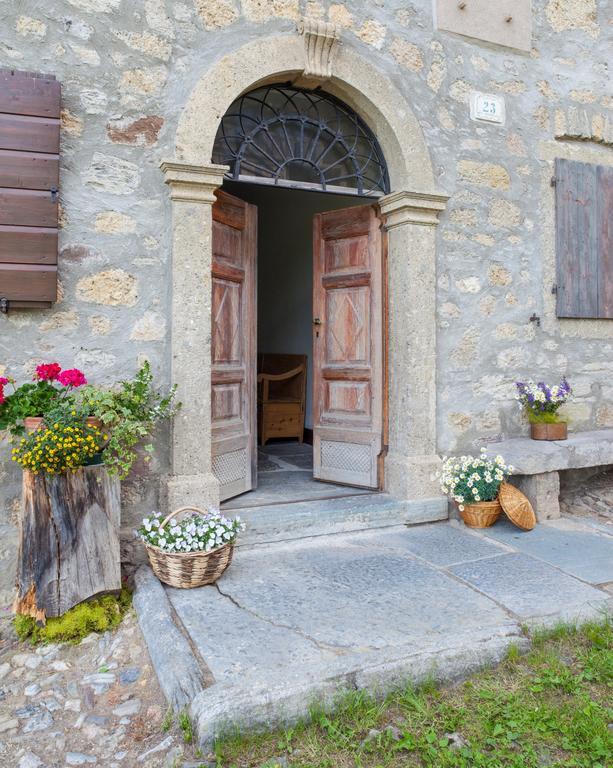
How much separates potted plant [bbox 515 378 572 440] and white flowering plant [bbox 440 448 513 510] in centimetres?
59

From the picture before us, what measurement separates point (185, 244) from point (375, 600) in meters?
2.18

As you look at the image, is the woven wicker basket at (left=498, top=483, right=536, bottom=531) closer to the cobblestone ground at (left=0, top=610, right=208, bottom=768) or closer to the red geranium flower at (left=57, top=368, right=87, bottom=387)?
the cobblestone ground at (left=0, top=610, right=208, bottom=768)

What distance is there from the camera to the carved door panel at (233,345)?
392 centimetres

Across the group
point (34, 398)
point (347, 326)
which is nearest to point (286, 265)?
point (347, 326)

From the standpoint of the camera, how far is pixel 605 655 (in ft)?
7.91

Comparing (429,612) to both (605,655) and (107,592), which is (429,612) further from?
(107,592)

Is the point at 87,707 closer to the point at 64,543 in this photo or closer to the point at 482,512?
the point at 64,543

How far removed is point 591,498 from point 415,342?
6.86ft

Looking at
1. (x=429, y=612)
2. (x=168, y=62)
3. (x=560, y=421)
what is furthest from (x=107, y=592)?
(x=560, y=421)

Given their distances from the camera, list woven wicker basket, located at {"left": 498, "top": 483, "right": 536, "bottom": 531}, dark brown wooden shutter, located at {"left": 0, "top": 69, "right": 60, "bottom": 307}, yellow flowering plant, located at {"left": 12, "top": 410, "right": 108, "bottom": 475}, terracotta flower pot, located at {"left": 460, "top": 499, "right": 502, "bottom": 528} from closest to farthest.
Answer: yellow flowering plant, located at {"left": 12, "top": 410, "right": 108, "bottom": 475} → dark brown wooden shutter, located at {"left": 0, "top": 69, "right": 60, "bottom": 307} → woven wicker basket, located at {"left": 498, "top": 483, "right": 536, "bottom": 531} → terracotta flower pot, located at {"left": 460, "top": 499, "right": 502, "bottom": 528}

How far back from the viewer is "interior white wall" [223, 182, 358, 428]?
7.06 meters

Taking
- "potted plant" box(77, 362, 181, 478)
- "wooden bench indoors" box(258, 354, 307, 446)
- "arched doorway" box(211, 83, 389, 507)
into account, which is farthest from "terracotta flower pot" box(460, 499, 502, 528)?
"wooden bench indoors" box(258, 354, 307, 446)

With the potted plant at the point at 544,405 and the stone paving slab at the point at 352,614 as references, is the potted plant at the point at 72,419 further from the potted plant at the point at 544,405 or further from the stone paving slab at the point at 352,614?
the potted plant at the point at 544,405

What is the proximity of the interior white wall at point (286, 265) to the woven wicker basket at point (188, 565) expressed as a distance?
4157 mm
